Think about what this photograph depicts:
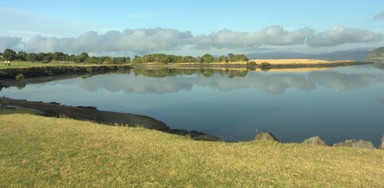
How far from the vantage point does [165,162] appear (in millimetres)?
15648

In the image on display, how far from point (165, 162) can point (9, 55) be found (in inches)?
7642

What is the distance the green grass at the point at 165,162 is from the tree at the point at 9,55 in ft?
600

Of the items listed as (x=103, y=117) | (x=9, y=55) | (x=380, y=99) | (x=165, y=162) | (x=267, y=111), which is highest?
(x=9, y=55)

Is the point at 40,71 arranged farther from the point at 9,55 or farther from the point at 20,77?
the point at 9,55

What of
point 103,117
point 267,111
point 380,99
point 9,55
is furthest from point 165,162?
point 9,55

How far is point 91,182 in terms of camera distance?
13.1m

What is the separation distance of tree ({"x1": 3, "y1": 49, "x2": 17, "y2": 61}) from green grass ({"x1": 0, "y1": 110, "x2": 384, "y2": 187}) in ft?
600

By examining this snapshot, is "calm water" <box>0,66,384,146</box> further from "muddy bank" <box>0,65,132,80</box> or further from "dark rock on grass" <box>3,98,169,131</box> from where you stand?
"muddy bank" <box>0,65,132,80</box>

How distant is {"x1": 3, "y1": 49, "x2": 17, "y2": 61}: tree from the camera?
18362cm

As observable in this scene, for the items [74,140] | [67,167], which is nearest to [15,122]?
[74,140]

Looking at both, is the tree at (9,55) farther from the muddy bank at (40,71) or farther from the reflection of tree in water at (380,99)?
the reflection of tree in water at (380,99)

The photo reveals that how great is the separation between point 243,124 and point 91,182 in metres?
28.4

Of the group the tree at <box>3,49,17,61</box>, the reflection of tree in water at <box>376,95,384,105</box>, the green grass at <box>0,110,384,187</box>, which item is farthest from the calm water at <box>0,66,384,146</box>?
the tree at <box>3,49,17,61</box>

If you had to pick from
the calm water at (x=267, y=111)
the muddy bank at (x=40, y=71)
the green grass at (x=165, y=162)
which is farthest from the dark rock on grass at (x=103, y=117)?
the muddy bank at (x=40, y=71)
